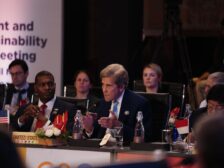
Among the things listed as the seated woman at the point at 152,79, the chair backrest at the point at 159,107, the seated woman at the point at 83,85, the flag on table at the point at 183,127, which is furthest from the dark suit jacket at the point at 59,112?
the seated woman at the point at 152,79

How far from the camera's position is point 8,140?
2150mm

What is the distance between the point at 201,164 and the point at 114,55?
35.2 feet

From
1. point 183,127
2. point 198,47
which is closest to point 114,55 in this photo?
point 198,47

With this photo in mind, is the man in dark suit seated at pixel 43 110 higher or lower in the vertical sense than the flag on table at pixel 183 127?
higher

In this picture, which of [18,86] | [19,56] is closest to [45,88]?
[18,86]

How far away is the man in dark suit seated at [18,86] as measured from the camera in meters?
10.8

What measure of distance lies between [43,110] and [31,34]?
3.74m

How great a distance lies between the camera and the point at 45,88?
349 inches

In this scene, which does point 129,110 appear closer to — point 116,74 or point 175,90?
point 116,74

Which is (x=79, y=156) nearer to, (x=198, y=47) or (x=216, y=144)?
(x=216, y=144)

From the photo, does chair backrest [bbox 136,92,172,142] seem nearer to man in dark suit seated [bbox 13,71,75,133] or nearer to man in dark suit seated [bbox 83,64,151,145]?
man in dark suit seated [bbox 83,64,151,145]

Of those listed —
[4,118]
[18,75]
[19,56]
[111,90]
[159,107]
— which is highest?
[19,56]

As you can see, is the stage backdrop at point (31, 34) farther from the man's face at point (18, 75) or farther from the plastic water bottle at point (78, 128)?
the plastic water bottle at point (78, 128)

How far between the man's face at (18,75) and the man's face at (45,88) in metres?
2.20
